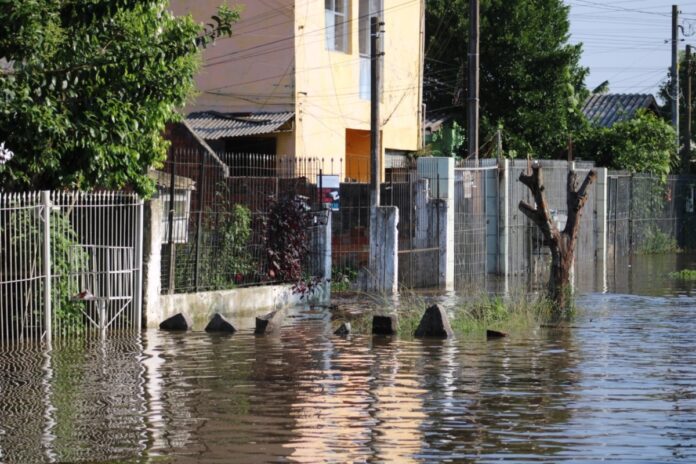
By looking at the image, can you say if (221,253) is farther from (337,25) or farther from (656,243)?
(656,243)

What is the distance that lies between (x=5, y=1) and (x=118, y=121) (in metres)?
2.40

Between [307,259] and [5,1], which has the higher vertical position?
[5,1]

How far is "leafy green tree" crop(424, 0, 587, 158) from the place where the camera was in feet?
136

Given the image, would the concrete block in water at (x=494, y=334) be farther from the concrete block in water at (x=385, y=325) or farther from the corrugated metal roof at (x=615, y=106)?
the corrugated metal roof at (x=615, y=106)

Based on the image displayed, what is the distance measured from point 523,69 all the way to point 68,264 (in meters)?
27.2

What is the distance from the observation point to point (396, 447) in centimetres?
955

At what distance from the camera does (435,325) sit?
55.5 ft

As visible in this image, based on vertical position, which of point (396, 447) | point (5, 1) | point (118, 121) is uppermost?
point (5, 1)

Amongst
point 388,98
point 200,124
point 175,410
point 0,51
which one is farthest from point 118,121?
point 388,98

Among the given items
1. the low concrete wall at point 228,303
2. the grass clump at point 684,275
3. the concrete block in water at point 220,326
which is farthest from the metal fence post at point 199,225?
the grass clump at point 684,275

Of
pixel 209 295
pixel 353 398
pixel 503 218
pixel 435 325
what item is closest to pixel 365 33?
pixel 503 218

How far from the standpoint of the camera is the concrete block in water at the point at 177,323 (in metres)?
18.0

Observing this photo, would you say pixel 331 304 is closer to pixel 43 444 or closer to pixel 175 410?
pixel 175 410

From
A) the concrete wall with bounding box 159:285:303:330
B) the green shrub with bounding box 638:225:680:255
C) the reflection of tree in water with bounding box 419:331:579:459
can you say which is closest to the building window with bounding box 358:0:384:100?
the green shrub with bounding box 638:225:680:255
